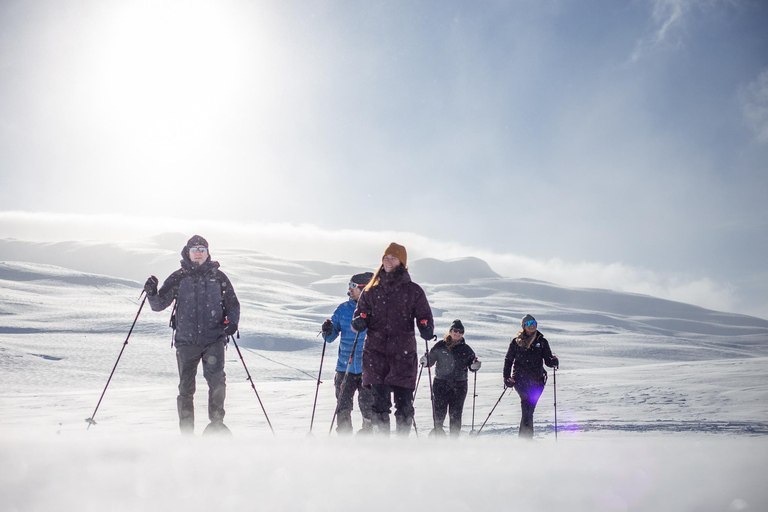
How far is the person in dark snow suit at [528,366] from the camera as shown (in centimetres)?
652

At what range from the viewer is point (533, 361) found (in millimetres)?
6707

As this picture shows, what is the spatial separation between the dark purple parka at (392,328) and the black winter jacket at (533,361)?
2.60m

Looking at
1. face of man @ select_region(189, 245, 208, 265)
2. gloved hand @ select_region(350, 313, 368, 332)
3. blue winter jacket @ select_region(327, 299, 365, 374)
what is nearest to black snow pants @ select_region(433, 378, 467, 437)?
blue winter jacket @ select_region(327, 299, 365, 374)

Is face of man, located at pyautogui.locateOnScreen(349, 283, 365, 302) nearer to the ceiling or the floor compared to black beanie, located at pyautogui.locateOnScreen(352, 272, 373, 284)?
nearer to the floor

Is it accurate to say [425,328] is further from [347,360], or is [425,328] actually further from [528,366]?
[528,366]

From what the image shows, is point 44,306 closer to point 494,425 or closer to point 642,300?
point 494,425

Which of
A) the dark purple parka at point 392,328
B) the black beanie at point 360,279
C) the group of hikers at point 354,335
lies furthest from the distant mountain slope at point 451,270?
the dark purple parka at point 392,328

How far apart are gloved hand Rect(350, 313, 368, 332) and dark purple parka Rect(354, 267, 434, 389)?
78 mm

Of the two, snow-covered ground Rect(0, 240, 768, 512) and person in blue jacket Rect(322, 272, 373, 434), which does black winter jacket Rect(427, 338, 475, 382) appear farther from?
person in blue jacket Rect(322, 272, 373, 434)

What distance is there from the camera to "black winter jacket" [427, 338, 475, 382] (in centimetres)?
652

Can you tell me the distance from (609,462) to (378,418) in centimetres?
240

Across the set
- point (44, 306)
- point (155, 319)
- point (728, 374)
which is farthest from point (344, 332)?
point (44, 306)

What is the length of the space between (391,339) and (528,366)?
9.99 ft

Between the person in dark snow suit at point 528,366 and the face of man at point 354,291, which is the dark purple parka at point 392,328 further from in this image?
the person in dark snow suit at point 528,366
